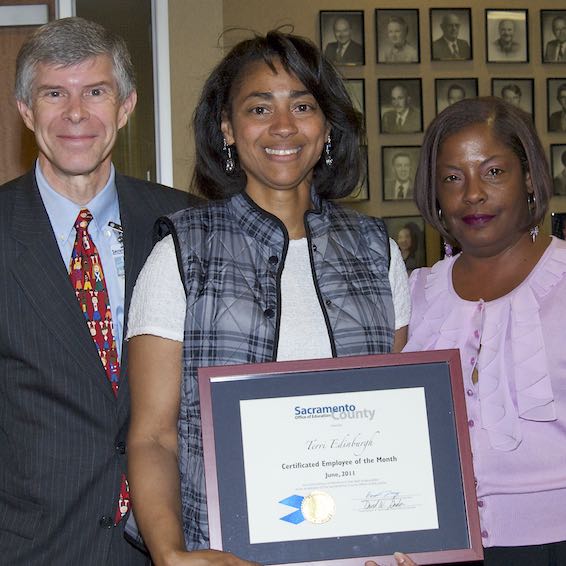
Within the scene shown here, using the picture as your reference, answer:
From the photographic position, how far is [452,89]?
6.53m

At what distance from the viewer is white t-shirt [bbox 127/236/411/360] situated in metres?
1.89

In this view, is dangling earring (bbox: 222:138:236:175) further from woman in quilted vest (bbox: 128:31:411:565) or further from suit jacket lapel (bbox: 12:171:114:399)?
suit jacket lapel (bbox: 12:171:114:399)

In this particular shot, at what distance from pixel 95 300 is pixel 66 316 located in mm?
86

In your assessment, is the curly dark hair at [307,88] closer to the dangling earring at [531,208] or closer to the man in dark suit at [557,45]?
the dangling earring at [531,208]

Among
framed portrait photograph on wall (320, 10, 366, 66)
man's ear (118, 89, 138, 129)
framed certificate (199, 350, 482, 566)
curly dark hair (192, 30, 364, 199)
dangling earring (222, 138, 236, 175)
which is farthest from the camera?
framed portrait photograph on wall (320, 10, 366, 66)

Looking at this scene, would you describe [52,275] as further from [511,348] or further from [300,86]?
[511,348]

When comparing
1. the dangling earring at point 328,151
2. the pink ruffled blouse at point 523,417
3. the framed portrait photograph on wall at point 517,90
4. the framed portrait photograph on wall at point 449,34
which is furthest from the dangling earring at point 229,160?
the framed portrait photograph on wall at point 517,90

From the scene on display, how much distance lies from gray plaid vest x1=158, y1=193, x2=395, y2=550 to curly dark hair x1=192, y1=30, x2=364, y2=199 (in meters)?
0.09

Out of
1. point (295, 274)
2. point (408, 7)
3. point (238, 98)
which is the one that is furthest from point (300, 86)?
point (408, 7)

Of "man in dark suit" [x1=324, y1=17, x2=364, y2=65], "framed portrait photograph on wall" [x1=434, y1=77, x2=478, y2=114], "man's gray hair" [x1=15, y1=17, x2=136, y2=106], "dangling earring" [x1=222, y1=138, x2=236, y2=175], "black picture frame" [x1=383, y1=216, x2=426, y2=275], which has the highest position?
"man in dark suit" [x1=324, y1=17, x2=364, y2=65]

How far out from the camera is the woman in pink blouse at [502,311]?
2049 mm

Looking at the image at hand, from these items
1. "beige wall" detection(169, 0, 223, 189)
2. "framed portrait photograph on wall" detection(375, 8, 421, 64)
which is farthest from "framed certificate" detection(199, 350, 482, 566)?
"framed portrait photograph on wall" detection(375, 8, 421, 64)

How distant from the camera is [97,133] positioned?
89.4 inches
